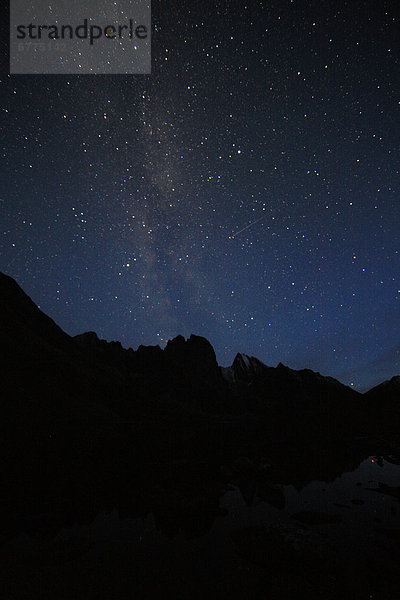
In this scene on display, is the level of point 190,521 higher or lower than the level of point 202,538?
lower

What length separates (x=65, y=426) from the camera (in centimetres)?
4953

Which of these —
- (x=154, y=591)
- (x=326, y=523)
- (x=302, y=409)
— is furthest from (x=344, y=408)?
(x=154, y=591)

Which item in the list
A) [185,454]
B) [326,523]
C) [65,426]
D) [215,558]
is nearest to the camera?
[215,558]

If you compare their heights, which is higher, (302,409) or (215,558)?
(215,558)

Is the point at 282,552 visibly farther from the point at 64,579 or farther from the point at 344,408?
the point at 344,408

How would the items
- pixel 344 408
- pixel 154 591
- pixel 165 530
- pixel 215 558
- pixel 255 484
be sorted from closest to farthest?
pixel 154 591, pixel 215 558, pixel 165 530, pixel 255 484, pixel 344 408

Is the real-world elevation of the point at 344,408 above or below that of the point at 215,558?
below

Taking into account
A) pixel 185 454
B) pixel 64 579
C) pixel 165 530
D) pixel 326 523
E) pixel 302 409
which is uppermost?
pixel 64 579

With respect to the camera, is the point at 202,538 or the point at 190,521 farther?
the point at 190,521

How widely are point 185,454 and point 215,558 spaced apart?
23645mm

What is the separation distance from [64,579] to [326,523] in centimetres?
1299

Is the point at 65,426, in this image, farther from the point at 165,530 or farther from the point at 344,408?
the point at 344,408

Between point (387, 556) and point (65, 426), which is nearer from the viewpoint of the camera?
point (387, 556)

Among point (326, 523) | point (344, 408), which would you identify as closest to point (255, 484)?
point (326, 523)
